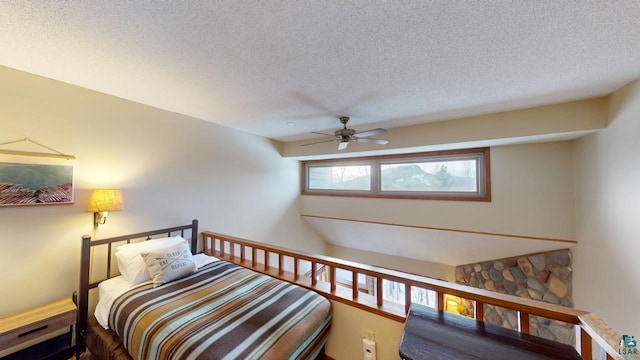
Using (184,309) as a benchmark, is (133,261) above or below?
above

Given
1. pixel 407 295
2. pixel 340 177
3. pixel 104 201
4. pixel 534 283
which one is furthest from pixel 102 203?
pixel 534 283

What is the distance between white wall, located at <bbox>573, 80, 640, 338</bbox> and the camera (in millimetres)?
1816

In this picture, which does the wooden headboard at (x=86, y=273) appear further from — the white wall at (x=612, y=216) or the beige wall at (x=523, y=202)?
the white wall at (x=612, y=216)

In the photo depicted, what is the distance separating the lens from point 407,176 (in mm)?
3906

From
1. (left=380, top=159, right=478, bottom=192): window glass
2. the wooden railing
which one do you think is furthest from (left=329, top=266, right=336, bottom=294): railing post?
(left=380, top=159, right=478, bottom=192): window glass

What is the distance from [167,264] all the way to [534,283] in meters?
4.59

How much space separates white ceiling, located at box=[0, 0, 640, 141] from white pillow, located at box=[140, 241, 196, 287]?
62.7 inches

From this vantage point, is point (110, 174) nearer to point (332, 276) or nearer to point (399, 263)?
point (332, 276)

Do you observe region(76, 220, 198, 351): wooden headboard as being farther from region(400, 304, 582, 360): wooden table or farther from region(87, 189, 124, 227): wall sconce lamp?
region(400, 304, 582, 360): wooden table

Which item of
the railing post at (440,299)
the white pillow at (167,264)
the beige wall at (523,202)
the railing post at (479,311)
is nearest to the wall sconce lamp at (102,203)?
the white pillow at (167,264)

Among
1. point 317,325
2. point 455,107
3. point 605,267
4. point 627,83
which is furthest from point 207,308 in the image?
point 627,83

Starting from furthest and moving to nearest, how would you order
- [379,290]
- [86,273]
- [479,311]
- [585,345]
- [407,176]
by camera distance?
[407,176] → [86,273] → [379,290] → [479,311] → [585,345]

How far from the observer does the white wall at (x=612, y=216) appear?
182 centimetres

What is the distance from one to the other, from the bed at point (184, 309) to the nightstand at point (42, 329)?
0.12m
